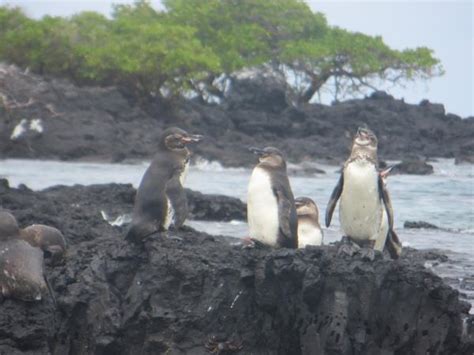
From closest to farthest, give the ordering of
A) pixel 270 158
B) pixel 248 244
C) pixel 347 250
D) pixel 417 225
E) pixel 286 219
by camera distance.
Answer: pixel 347 250
pixel 248 244
pixel 286 219
pixel 270 158
pixel 417 225

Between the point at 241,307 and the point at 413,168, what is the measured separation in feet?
80.1

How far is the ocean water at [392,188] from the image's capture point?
56.2 feet

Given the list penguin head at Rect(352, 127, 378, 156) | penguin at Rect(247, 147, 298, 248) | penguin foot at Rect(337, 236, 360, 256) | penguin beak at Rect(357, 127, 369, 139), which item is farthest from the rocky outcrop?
penguin foot at Rect(337, 236, 360, 256)

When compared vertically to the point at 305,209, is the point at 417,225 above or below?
below

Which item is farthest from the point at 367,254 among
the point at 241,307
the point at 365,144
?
the point at 365,144

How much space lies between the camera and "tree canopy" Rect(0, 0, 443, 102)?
3944 centimetres

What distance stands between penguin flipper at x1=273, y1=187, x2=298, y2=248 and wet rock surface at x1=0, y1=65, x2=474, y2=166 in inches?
863

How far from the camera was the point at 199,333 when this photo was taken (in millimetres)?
9102

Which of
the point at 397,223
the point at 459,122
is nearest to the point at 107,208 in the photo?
the point at 397,223

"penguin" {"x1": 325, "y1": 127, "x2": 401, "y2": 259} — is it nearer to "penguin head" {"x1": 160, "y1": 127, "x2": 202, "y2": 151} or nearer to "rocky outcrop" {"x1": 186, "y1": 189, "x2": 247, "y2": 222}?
"penguin head" {"x1": 160, "y1": 127, "x2": 202, "y2": 151}

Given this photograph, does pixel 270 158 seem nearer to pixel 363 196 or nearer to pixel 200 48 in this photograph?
pixel 363 196

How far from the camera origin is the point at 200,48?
133 ft

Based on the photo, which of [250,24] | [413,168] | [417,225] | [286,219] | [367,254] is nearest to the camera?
[367,254]

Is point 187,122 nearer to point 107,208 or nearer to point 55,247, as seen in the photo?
point 107,208
